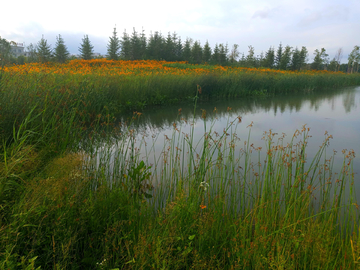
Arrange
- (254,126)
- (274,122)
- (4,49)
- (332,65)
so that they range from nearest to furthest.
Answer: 1. (4,49)
2. (254,126)
3. (274,122)
4. (332,65)

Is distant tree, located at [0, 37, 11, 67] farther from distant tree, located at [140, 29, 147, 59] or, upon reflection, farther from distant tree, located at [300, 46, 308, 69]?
distant tree, located at [300, 46, 308, 69]

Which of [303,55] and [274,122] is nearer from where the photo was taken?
[274,122]

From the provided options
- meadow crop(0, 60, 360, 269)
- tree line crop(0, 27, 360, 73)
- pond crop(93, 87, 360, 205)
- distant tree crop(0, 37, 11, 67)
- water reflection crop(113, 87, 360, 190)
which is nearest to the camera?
meadow crop(0, 60, 360, 269)

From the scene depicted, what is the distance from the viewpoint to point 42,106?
3.28 metres

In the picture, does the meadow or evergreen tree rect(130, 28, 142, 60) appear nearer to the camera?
the meadow

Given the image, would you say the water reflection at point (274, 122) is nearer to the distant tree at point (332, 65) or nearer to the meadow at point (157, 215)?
the meadow at point (157, 215)

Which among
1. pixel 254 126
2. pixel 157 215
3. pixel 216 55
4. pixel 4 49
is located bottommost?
pixel 157 215

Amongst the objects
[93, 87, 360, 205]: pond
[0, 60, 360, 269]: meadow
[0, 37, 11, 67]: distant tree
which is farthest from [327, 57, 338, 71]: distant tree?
[0, 37, 11, 67]: distant tree

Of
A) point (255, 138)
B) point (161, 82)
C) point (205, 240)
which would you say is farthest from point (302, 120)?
point (205, 240)

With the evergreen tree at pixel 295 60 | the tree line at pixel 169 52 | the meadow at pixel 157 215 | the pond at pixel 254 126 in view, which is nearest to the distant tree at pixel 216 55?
the tree line at pixel 169 52

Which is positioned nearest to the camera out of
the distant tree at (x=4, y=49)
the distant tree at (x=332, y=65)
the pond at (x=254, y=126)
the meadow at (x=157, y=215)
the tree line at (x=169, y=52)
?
the meadow at (x=157, y=215)

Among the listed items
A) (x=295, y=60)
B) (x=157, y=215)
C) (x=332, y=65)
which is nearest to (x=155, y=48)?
(x=295, y=60)

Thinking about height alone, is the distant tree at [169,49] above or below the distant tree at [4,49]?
above

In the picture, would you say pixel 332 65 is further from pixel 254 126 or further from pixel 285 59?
pixel 254 126
